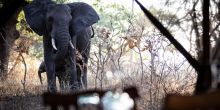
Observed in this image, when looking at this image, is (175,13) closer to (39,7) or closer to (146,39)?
(146,39)

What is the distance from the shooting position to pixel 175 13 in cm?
473

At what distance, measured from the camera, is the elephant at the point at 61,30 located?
10457mm

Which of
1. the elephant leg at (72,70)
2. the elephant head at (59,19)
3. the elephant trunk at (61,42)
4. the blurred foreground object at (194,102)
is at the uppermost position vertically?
the elephant head at (59,19)

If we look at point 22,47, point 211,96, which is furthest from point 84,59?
point 211,96

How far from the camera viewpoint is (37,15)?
37.9 ft

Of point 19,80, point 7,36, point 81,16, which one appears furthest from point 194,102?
point 7,36

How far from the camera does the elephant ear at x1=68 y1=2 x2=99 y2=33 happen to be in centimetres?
1109

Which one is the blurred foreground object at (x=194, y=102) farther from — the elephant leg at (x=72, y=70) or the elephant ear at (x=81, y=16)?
the elephant ear at (x=81, y=16)

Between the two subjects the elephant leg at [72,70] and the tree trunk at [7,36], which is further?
the tree trunk at [7,36]

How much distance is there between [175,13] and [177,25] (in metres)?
0.35

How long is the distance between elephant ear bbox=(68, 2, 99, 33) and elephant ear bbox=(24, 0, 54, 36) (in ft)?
1.97

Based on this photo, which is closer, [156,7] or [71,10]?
[156,7]

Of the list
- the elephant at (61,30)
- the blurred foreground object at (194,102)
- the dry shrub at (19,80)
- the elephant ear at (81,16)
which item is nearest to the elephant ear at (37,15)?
the elephant at (61,30)

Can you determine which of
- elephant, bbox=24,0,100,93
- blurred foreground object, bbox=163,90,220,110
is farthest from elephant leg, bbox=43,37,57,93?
blurred foreground object, bbox=163,90,220,110
